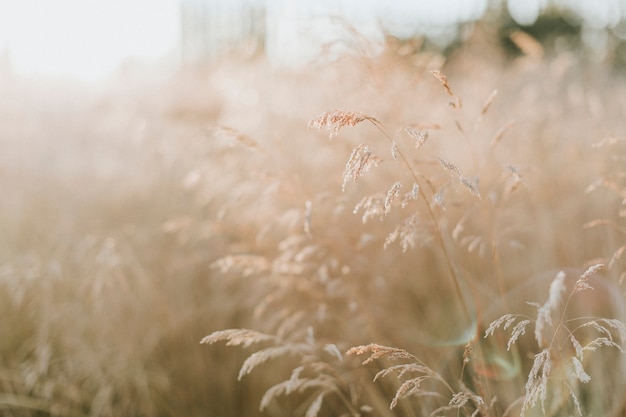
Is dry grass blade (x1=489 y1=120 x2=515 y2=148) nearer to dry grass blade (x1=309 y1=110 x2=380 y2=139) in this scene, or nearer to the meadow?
the meadow

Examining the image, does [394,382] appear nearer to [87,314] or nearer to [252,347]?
[252,347]

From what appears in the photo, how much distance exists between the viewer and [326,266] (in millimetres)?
2023

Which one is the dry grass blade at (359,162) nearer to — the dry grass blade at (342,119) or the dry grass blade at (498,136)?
the dry grass blade at (342,119)

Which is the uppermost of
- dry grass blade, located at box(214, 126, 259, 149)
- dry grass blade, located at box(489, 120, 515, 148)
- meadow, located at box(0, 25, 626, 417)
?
dry grass blade, located at box(489, 120, 515, 148)

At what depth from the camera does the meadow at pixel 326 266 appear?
191cm

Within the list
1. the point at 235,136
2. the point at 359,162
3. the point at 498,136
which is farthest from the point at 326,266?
the point at 359,162

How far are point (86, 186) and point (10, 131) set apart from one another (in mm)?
1435

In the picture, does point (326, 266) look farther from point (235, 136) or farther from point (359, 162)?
point (359, 162)

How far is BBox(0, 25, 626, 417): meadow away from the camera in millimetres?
1906

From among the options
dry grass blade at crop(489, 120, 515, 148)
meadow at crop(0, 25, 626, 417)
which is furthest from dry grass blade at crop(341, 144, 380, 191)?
dry grass blade at crop(489, 120, 515, 148)

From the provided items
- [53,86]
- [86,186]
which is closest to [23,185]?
[86,186]

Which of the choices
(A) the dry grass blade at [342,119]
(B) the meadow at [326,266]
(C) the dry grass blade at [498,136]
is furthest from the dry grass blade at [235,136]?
(C) the dry grass blade at [498,136]

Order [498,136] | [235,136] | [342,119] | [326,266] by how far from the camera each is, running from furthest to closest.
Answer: [326,266] < [235,136] < [498,136] < [342,119]

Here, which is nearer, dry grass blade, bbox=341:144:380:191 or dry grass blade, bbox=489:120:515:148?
dry grass blade, bbox=341:144:380:191
